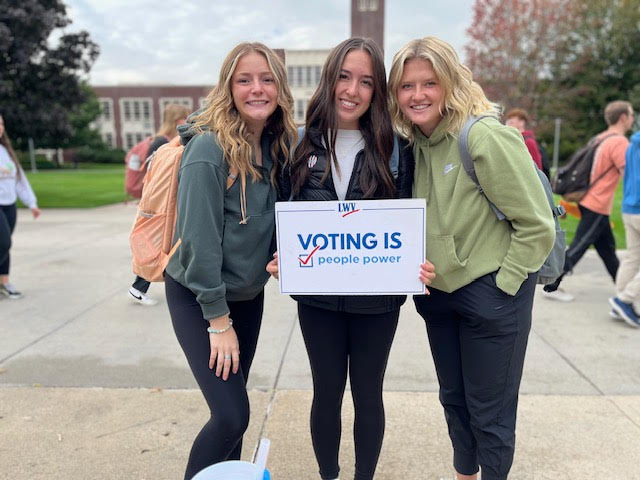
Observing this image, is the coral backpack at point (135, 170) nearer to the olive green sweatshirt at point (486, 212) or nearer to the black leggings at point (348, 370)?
the black leggings at point (348, 370)

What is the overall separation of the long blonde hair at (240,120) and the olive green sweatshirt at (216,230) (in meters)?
0.04

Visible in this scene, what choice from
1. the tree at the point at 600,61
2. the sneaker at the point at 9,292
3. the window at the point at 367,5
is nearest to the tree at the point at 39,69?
the sneaker at the point at 9,292

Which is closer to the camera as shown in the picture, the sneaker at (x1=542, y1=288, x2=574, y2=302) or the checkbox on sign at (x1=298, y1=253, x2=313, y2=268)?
the checkbox on sign at (x1=298, y1=253, x2=313, y2=268)

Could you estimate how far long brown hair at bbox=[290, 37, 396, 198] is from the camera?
1938mm

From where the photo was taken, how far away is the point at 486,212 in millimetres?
1873

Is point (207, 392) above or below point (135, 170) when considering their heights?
below

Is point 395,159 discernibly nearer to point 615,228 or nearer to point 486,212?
point 486,212

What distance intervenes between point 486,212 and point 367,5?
103ft

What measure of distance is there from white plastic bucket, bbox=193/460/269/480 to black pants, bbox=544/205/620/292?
168 inches

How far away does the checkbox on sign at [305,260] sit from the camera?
6.29ft

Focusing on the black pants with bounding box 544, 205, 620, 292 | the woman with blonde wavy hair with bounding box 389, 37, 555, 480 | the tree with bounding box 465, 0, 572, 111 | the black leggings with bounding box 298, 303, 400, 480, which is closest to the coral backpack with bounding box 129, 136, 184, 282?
the black leggings with bounding box 298, 303, 400, 480

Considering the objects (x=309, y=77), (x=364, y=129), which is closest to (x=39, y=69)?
(x=364, y=129)

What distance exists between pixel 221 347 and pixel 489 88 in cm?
2679

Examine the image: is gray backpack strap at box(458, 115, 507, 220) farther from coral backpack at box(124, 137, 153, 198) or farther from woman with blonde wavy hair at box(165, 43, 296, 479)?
coral backpack at box(124, 137, 153, 198)
